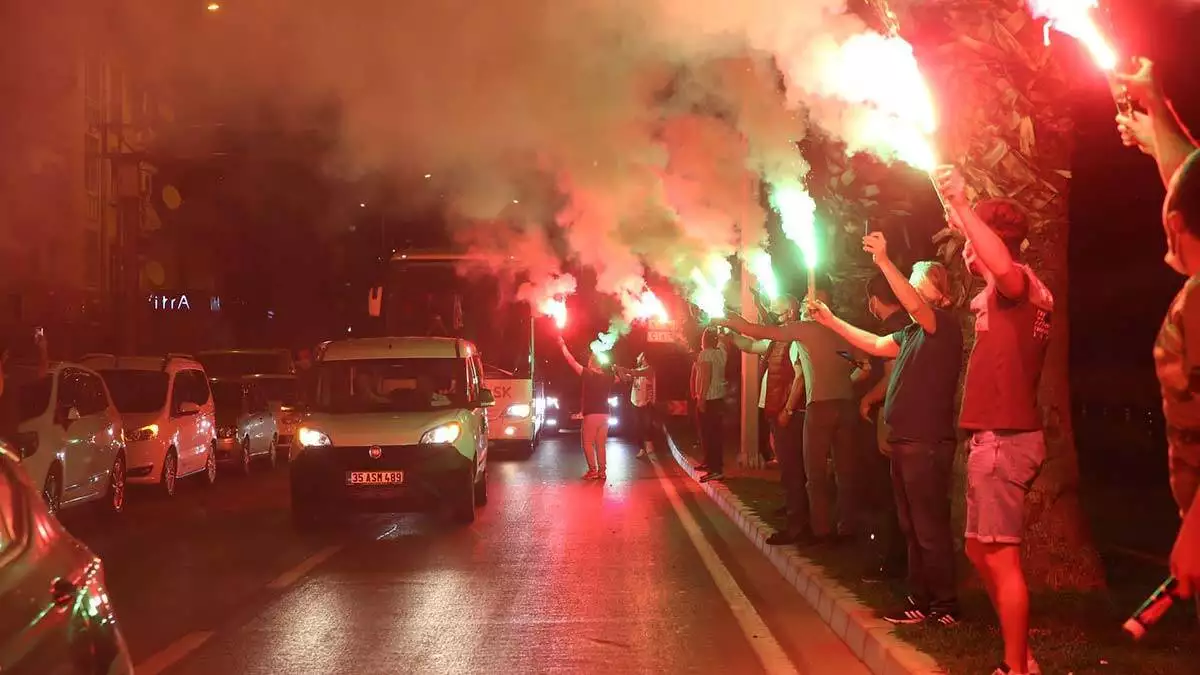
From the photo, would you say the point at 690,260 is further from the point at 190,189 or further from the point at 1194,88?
the point at 190,189

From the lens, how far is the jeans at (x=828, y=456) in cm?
970

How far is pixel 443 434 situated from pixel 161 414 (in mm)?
5055

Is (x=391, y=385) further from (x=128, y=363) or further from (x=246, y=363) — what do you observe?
(x=246, y=363)

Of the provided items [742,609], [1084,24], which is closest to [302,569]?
[742,609]

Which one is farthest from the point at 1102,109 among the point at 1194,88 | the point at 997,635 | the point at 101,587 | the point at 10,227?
the point at 10,227

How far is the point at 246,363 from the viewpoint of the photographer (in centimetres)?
2314

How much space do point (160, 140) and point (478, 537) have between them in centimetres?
1622

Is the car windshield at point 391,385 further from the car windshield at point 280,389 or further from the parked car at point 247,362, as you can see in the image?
the parked car at point 247,362

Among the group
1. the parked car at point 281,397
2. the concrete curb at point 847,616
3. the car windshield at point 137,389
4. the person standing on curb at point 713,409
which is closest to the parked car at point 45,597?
the concrete curb at point 847,616

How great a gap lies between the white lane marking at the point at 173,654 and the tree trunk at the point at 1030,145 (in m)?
5.13

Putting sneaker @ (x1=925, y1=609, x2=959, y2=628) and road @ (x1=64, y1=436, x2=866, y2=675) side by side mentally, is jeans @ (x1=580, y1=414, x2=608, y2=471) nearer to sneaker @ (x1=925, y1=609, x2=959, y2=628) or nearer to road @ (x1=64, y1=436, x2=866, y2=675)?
road @ (x1=64, y1=436, x2=866, y2=675)

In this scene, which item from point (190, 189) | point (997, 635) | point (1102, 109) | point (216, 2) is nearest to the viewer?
point (997, 635)

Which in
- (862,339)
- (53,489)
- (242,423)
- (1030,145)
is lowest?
(53,489)

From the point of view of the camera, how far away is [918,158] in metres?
7.63
